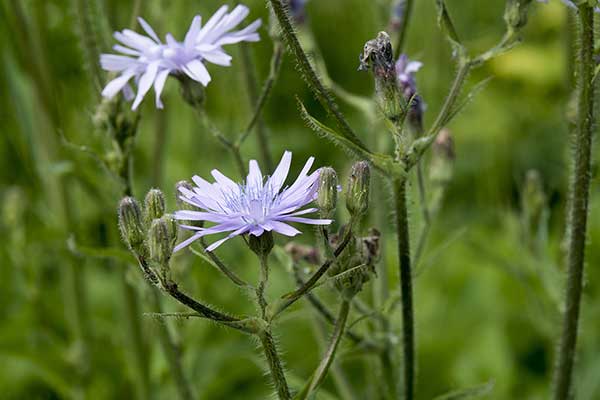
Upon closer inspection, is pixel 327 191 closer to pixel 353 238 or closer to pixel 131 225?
pixel 353 238

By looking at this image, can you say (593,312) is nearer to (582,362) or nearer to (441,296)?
(582,362)

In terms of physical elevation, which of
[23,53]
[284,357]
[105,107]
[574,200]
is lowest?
[284,357]

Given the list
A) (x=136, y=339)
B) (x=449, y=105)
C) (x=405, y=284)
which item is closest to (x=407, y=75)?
(x=449, y=105)


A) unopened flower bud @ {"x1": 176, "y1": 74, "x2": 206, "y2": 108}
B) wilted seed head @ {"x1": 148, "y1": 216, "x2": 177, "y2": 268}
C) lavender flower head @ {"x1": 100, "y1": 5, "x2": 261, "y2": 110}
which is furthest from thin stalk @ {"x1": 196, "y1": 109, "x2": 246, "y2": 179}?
wilted seed head @ {"x1": 148, "y1": 216, "x2": 177, "y2": 268}

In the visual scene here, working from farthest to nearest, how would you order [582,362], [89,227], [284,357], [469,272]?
1. [89,227]
2. [469,272]
3. [284,357]
4. [582,362]

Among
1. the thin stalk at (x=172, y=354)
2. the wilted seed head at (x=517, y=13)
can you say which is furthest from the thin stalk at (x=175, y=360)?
the wilted seed head at (x=517, y=13)

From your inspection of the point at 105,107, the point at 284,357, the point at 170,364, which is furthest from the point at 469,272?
the point at 105,107

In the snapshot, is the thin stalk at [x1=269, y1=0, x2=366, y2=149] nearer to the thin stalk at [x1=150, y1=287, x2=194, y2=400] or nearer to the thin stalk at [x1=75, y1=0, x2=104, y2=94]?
the thin stalk at [x1=150, y1=287, x2=194, y2=400]
